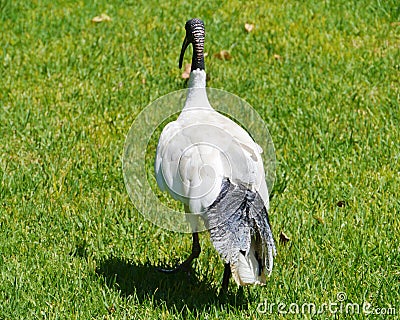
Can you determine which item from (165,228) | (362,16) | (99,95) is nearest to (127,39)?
(99,95)

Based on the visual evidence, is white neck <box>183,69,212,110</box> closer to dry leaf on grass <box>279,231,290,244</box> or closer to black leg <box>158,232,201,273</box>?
black leg <box>158,232,201,273</box>

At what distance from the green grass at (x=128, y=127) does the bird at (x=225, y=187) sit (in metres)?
0.41

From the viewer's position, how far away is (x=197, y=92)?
4598 millimetres

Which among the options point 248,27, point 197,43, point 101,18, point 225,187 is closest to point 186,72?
point 248,27

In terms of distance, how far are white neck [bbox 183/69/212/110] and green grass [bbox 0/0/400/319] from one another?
93cm

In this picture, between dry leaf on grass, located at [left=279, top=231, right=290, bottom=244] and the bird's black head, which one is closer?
the bird's black head

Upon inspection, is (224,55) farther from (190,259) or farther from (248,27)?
(190,259)

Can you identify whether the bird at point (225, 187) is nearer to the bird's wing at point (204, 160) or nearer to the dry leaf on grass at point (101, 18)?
the bird's wing at point (204, 160)

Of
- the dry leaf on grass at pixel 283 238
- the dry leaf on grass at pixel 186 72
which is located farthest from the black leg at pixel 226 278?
the dry leaf on grass at pixel 186 72

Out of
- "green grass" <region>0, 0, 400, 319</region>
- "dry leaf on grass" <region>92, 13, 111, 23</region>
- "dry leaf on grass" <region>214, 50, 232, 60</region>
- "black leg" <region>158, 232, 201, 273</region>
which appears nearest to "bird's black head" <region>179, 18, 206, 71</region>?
"black leg" <region>158, 232, 201, 273</region>

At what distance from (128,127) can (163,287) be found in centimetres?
212

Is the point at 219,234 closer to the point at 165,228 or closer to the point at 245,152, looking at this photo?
the point at 245,152

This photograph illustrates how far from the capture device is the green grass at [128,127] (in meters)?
4.49

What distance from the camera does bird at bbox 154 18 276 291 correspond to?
4.02 metres
